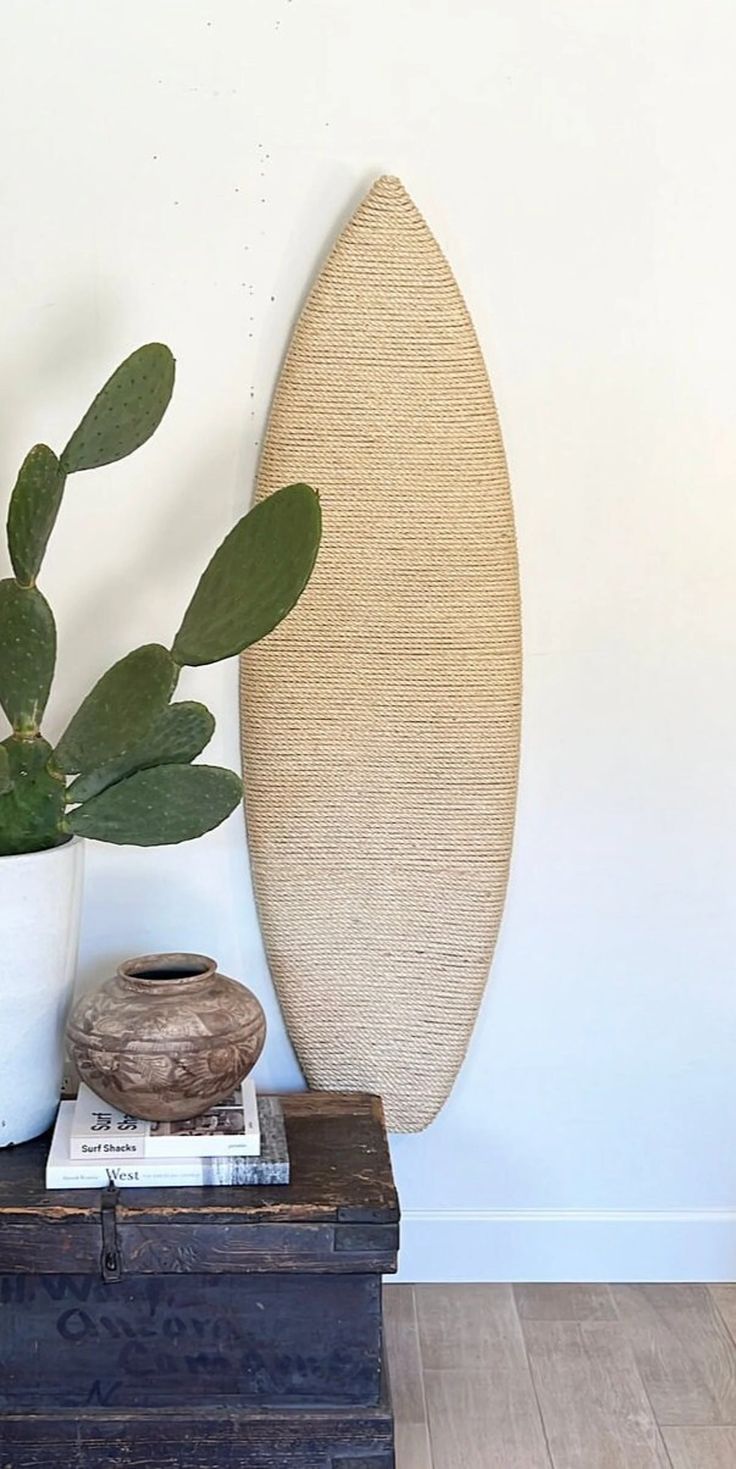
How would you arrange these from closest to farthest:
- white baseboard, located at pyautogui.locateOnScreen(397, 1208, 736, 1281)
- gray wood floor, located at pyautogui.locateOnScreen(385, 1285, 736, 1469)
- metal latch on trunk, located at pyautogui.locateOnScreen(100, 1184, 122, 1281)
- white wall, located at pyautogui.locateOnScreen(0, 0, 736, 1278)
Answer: metal latch on trunk, located at pyautogui.locateOnScreen(100, 1184, 122, 1281), gray wood floor, located at pyautogui.locateOnScreen(385, 1285, 736, 1469), white wall, located at pyautogui.locateOnScreen(0, 0, 736, 1278), white baseboard, located at pyautogui.locateOnScreen(397, 1208, 736, 1281)

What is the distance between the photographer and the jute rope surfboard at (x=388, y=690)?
173 cm

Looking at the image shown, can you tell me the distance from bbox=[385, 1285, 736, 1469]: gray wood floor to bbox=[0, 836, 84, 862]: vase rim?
83 cm

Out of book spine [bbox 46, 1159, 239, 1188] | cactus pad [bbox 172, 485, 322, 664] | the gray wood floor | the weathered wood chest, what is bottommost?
the gray wood floor

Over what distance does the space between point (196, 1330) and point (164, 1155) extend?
0.66 ft

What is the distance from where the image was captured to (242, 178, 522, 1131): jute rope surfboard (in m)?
1.73

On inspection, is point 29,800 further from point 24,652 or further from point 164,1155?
point 164,1155

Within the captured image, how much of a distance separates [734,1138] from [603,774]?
59cm

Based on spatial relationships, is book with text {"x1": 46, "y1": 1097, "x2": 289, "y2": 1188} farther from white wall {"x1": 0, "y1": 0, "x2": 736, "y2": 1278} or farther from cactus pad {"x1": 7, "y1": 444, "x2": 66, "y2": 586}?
cactus pad {"x1": 7, "y1": 444, "x2": 66, "y2": 586}

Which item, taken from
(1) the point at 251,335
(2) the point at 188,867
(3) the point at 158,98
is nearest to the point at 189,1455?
(2) the point at 188,867

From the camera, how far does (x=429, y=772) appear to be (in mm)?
1799

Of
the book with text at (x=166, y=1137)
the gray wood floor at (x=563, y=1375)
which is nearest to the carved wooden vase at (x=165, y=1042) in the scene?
the book with text at (x=166, y=1137)

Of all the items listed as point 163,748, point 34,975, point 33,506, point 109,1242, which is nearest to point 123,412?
point 33,506

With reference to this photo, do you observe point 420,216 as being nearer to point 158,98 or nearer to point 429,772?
point 158,98

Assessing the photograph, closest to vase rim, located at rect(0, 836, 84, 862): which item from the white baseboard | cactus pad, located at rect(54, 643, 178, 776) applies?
cactus pad, located at rect(54, 643, 178, 776)
